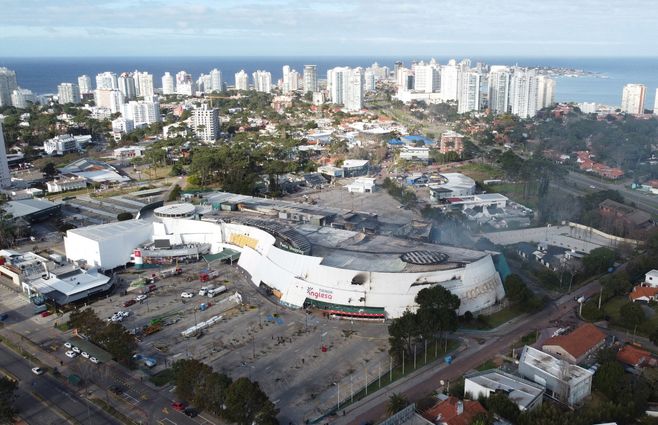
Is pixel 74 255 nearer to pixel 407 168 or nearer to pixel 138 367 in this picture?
pixel 138 367

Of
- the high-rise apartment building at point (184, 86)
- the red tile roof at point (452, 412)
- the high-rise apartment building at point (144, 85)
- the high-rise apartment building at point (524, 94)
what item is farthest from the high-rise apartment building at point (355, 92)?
the red tile roof at point (452, 412)

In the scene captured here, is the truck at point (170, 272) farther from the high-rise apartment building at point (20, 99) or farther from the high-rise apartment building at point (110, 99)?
the high-rise apartment building at point (20, 99)

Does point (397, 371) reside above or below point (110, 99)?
below

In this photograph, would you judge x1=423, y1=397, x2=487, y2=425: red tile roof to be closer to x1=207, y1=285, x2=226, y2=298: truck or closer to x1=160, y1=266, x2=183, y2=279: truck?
x1=207, y1=285, x2=226, y2=298: truck

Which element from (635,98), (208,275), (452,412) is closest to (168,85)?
(635,98)

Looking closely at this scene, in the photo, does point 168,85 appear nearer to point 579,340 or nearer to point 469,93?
point 469,93

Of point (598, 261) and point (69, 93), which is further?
point (69, 93)

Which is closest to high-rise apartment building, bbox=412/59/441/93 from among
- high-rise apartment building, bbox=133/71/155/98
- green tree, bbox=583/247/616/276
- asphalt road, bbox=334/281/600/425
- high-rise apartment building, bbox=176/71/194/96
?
high-rise apartment building, bbox=176/71/194/96

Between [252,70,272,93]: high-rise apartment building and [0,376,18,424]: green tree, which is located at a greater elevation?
[252,70,272,93]: high-rise apartment building
